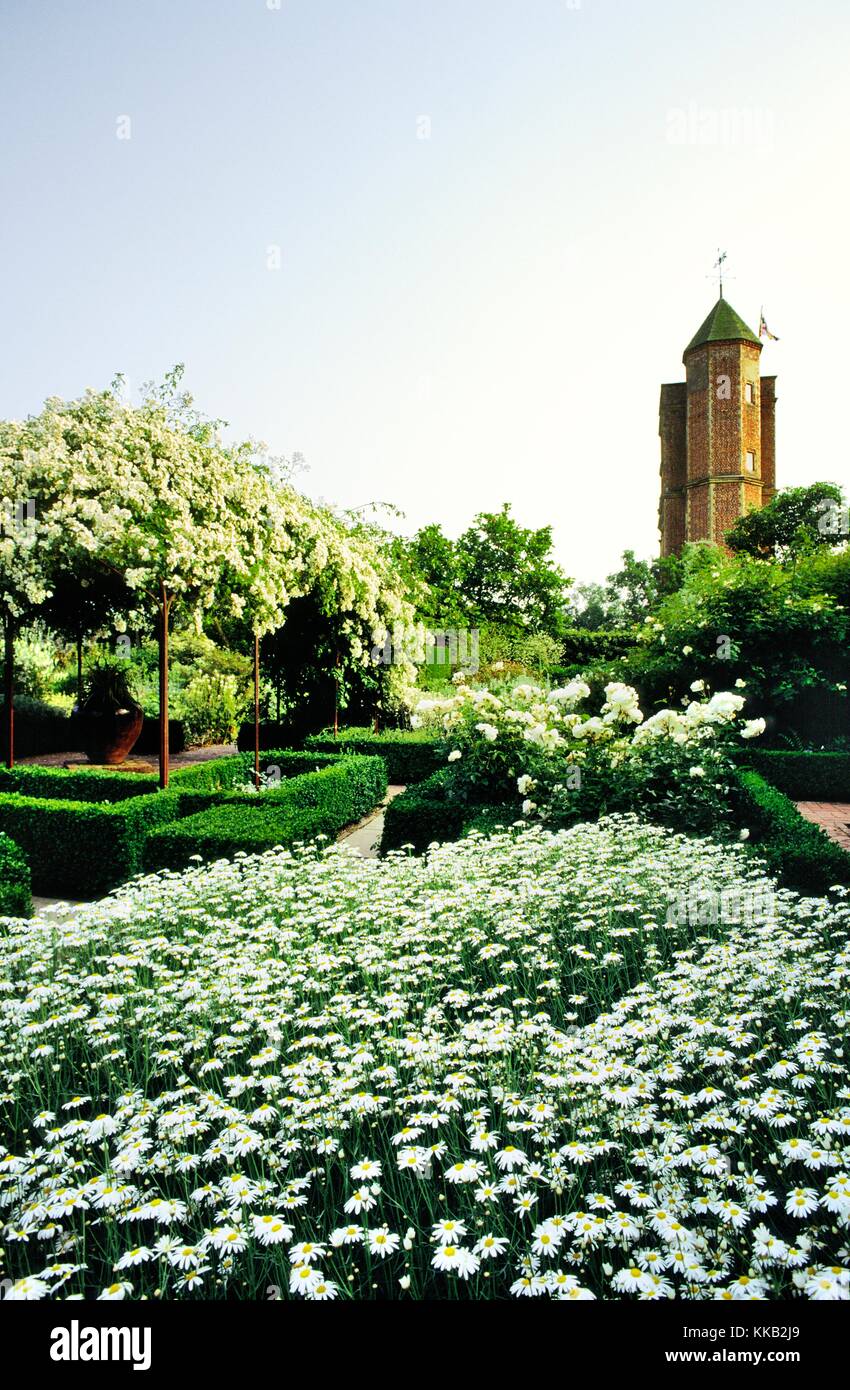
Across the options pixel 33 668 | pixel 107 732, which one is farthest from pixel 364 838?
pixel 33 668

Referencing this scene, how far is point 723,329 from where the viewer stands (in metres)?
41.9

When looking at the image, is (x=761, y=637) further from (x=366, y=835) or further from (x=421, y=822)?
(x=421, y=822)

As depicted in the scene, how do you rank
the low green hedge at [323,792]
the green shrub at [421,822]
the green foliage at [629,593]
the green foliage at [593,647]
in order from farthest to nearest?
the green foliage at [629,593] → the green foliage at [593,647] → the low green hedge at [323,792] → the green shrub at [421,822]

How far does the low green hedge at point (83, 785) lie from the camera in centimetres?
919

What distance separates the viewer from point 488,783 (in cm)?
868

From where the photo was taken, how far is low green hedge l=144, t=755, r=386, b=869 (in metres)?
7.08

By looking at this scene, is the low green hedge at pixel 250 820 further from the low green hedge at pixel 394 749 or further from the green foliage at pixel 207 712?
the green foliage at pixel 207 712

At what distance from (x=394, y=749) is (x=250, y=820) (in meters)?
6.89

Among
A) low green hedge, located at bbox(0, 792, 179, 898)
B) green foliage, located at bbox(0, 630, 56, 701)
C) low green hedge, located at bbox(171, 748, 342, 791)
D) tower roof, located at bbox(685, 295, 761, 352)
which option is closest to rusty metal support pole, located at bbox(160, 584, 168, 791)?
low green hedge, located at bbox(0, 792, 179, 898)

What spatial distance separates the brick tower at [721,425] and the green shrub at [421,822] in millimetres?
36152

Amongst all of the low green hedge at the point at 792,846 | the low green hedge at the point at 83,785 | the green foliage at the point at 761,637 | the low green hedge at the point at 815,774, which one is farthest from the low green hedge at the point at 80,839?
the green foliage at the point at 761,637
